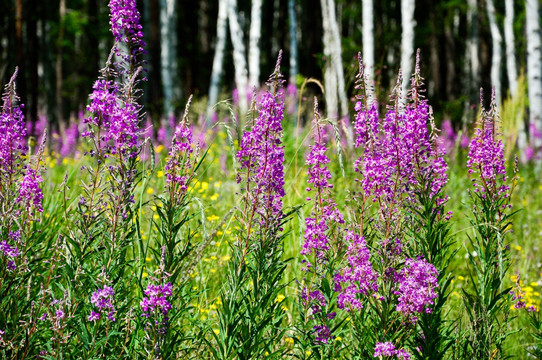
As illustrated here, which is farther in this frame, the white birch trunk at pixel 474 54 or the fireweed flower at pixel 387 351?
the white birch trunk at pixel 474 54

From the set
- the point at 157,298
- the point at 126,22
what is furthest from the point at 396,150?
the point at 126,22

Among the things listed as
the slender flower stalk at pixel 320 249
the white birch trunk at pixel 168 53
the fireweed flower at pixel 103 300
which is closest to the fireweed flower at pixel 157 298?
the fireweed flower at pixel 103 300

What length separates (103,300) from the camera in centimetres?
228

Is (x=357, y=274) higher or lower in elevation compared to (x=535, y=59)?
lower

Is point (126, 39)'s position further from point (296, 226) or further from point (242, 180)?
point (296, 226)

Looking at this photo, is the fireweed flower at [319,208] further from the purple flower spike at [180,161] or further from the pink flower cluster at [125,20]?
the pink flower cluster at [125,20]

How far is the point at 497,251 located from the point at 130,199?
1.83 meters

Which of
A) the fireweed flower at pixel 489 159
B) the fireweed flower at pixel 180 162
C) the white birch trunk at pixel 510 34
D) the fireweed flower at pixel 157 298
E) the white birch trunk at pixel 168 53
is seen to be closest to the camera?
the fireweed flower at pixel 157 298

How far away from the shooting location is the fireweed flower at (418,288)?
2225mm

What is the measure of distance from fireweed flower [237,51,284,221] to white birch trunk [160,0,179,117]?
1347 centimetres

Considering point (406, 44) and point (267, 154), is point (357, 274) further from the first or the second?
point (406, 44)

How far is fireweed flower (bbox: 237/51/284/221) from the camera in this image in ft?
7.97

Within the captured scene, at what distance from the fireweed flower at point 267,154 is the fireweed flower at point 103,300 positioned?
0.73 meters

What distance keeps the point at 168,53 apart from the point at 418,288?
1763cm
